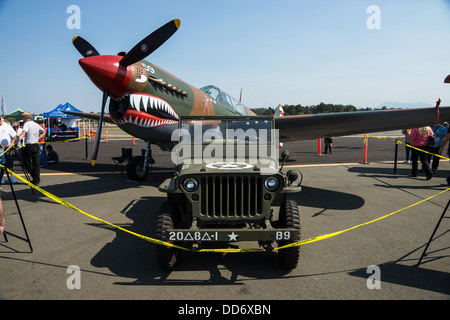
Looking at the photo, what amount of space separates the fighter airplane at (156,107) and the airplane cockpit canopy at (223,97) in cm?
84

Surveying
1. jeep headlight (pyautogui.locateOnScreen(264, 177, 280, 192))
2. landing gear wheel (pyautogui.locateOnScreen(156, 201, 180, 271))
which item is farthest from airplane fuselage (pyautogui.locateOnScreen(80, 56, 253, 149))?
jeep headlight (pyautogui.locateOnScreen(264, 177, 280, 192))

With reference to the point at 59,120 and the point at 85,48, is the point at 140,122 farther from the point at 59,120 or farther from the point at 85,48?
the point at 59,120

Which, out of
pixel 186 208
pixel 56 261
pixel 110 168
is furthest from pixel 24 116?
pixel 186 208

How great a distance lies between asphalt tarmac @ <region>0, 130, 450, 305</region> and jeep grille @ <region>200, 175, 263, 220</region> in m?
0.78

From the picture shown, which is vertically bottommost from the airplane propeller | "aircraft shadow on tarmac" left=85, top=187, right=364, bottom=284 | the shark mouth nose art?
"aircraft shadow on tarmac" left=85, top=187, right=364, bottom=284

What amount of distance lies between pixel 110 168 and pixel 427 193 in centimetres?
1089

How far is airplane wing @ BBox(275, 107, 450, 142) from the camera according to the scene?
6922 millimetres

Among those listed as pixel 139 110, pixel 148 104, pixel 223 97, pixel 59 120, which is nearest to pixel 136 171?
pixel 139 110

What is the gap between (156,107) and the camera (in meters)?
8.20

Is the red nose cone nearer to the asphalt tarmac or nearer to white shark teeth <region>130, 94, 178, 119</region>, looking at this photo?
white shark teeth <region>130, 94, 178, 119</region>

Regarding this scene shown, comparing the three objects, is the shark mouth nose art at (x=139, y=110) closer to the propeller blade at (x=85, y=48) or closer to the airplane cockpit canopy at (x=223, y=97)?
the propeller blade at (x=85, y=48)

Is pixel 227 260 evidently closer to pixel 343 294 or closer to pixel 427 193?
pixel 343 294

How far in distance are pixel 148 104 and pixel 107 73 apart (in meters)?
1.30

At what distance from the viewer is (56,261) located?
4.10 m
